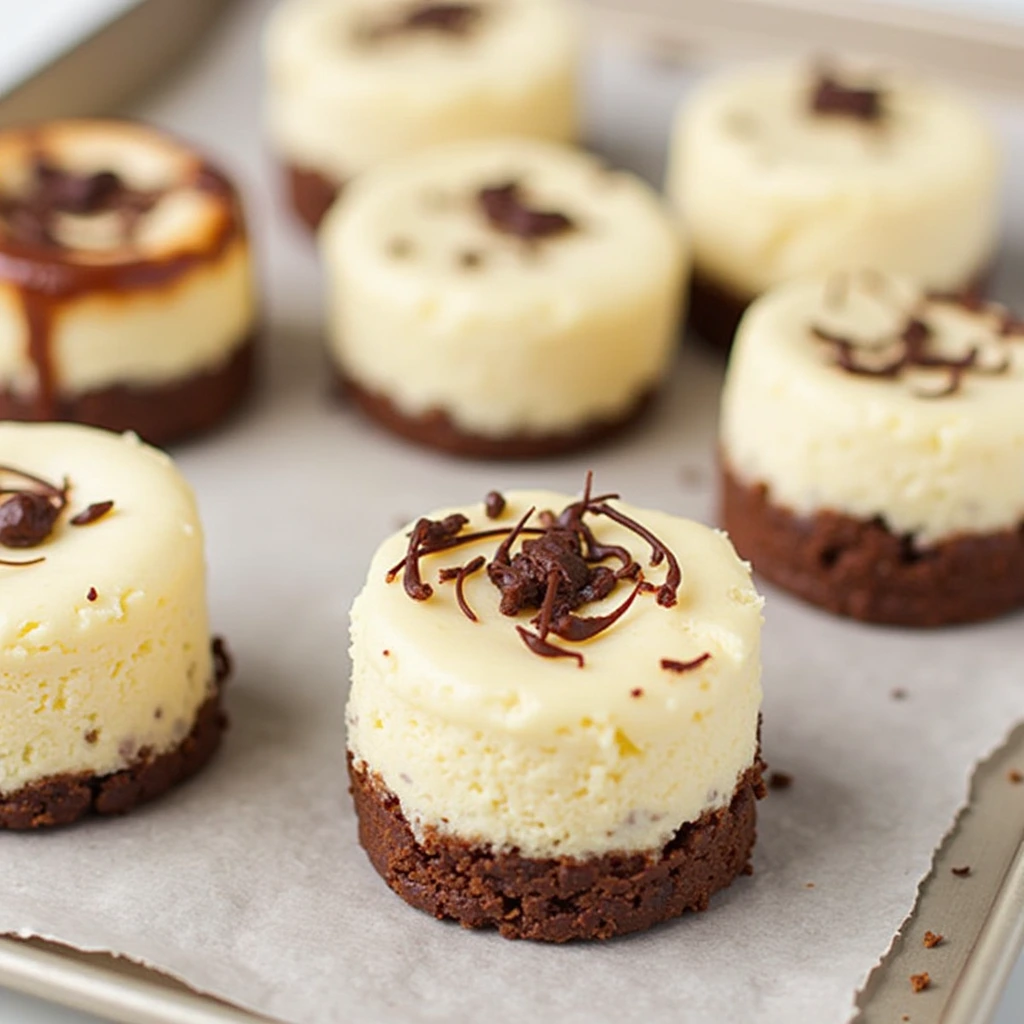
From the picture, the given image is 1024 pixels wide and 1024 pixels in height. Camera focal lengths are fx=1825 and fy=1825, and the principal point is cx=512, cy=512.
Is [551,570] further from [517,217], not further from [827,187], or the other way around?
[827,187]

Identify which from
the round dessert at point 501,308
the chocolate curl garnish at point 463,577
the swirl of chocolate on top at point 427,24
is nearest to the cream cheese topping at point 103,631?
the chocolate curl garnish at point 463,577

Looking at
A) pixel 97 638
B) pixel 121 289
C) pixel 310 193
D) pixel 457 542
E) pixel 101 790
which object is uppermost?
pixel 457 542

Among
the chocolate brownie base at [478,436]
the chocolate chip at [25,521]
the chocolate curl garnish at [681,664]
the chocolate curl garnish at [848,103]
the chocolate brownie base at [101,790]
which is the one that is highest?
the chocolate curl garnish at [681,664]

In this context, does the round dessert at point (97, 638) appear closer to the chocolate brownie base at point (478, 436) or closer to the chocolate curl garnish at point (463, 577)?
the chocolate curl garnish at point (463, 577)

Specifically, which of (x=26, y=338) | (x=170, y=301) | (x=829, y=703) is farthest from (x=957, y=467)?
(x=26, y=338)

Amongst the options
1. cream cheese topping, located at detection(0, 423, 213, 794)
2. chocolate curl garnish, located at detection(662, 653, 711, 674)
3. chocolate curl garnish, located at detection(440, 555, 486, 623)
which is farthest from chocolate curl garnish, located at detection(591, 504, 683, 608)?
cream cheese topping, located at detection(0, 423, 213, 794)

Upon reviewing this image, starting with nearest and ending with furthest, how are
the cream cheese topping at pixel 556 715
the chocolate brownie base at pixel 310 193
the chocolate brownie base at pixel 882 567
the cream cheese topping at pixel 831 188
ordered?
the cream cheese topping at pixel 556 715 → the chocolate brownie base at pixel 882 567 → the cream cheese topping at pixel 831 188 → the chocolate brownie base at pixel 310 193

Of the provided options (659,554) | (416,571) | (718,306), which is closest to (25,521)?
(416,571)
